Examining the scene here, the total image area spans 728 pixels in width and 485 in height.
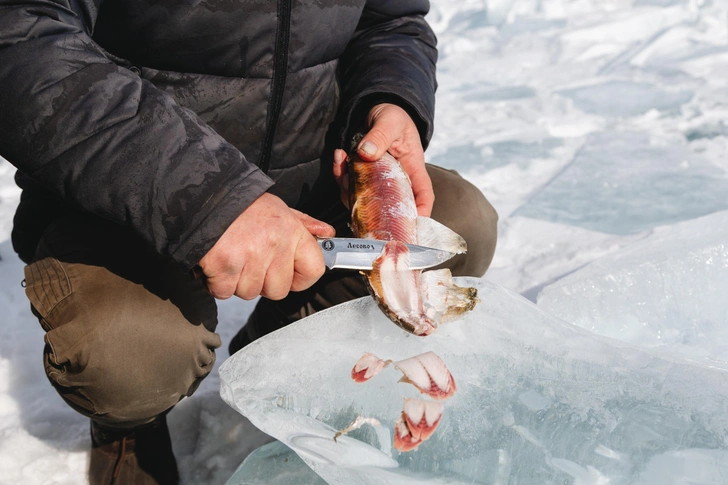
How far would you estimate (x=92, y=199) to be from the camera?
1296 mm

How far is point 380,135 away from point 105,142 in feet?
2.32

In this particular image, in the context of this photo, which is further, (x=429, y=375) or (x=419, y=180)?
(x=419, y=180)

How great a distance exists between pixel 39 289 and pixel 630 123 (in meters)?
3.79

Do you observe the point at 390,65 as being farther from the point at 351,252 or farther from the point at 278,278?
the point at 278,278

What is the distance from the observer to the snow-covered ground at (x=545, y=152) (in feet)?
6.36

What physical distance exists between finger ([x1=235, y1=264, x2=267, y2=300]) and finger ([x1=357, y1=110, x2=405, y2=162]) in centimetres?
47

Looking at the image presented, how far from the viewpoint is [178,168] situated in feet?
4.24

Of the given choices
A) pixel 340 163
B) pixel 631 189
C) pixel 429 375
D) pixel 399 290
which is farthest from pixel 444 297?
pixel 631 189

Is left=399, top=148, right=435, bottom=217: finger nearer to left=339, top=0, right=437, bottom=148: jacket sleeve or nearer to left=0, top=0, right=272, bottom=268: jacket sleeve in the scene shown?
left=339, top=0, right=437, bottom=148: jacket sleeve

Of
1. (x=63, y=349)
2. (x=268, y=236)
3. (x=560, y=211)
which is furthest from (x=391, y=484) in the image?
(x=560, y=211)

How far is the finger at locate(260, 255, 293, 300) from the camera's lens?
1.37m

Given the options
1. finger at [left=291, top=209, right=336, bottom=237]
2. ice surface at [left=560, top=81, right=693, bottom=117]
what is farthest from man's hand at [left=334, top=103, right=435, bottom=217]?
ice surface at [left=560, top=81, right=693, bottom=117]

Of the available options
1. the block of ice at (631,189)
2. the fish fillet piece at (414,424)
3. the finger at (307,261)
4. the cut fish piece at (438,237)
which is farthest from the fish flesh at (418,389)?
the block of ice at (631,189)

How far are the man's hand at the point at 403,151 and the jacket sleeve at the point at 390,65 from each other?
45mm
